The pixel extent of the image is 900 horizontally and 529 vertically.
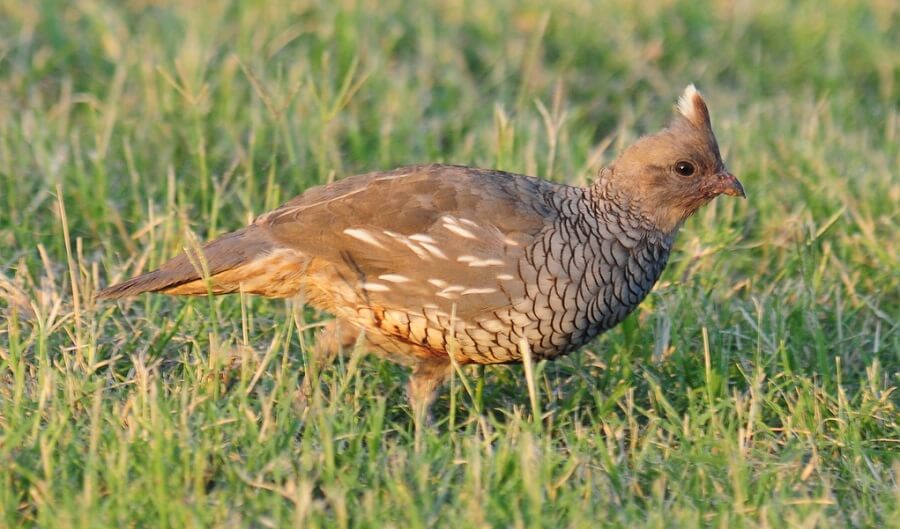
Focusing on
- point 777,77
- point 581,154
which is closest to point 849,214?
point 581,154

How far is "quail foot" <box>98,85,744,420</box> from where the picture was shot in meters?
5.01

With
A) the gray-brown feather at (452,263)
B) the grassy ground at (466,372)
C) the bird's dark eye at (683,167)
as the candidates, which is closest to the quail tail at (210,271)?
the gray-brown feather at (452,263)

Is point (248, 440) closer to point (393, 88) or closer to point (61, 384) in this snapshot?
point (61, 384)

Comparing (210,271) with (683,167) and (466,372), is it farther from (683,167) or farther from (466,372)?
(683,167)

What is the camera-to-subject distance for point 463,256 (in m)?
5.02

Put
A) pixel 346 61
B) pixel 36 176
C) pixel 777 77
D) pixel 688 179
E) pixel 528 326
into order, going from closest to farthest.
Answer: pixel 528 326
pixel 688 179
pixel 36 176
pixel 346 61
pixel 777 77

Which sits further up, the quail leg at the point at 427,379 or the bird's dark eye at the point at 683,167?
the bird's dark eye at the point at 683,167

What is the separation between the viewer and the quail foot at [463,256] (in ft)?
16.4

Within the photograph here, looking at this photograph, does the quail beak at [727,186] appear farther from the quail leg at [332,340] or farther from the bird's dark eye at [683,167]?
the quail leg at [332,340]

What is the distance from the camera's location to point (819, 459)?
4.61m

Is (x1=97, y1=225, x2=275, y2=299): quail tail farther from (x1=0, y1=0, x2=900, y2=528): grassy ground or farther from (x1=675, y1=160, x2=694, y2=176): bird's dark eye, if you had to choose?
(x1=675, y1=160, x2=694, y2=176): bird's dark eye

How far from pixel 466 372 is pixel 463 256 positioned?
78 cm

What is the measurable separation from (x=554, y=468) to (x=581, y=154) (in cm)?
317

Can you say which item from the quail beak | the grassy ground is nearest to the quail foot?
the quail beak
